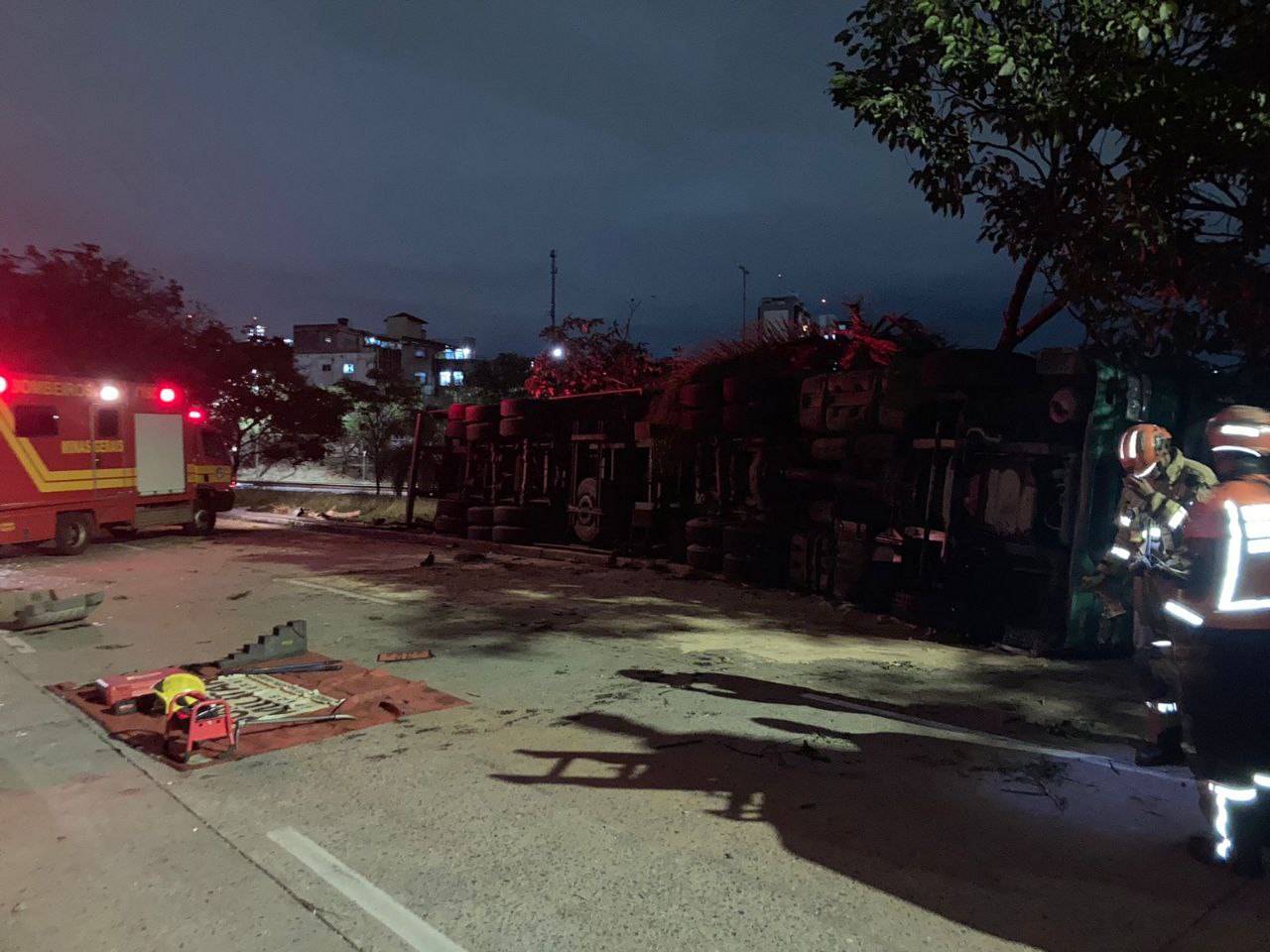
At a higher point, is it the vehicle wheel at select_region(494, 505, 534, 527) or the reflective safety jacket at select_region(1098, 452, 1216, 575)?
the reflective safety jacket at select_region(1098, 452, 1216, 575)

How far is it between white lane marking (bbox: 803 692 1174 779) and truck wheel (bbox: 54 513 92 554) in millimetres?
12491

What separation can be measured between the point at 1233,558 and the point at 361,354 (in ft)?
227

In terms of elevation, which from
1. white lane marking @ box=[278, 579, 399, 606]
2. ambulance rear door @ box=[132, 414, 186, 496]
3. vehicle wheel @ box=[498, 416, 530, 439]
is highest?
vehicle wheel @ box=[498, 416, 530, 439]

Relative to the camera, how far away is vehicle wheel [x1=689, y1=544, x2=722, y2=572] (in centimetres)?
1089

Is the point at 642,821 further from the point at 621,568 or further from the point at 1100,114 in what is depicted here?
the point at 621,568

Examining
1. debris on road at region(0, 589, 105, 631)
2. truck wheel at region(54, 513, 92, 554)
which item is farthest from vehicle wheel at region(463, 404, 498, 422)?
debris on road at region(0, 589, 105, 631)

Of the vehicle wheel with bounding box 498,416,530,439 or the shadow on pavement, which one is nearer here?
the shadow on pavement

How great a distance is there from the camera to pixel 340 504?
21.8m

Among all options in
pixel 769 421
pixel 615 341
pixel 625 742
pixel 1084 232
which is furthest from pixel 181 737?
pixel 615 341

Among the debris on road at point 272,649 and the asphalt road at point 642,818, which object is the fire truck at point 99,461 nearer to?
the asphalt road at point 642,818

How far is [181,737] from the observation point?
4.49 meters

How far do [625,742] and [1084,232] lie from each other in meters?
6.71

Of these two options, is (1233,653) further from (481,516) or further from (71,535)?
(71,535)

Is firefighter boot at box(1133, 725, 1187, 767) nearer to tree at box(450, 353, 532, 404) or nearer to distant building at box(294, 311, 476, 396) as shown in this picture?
tree at box(450, 353, 532, 404)
